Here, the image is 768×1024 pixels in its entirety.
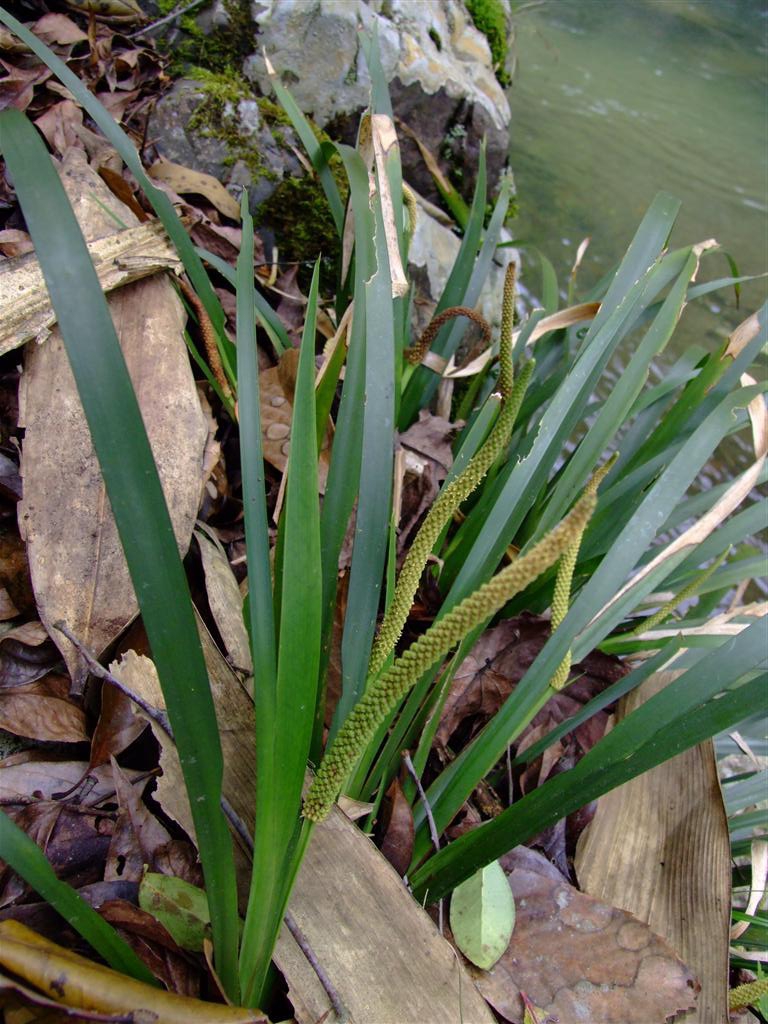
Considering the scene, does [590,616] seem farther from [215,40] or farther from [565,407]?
[215,40]

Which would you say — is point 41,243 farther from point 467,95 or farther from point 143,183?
point 467,95

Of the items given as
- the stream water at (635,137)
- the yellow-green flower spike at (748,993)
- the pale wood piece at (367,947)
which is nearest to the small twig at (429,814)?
the pale wood piece at (367,947)

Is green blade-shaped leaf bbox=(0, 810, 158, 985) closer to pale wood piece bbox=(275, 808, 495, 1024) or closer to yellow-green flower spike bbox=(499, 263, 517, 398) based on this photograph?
pale wood piece bbox=(275, 808, 495, 1024)

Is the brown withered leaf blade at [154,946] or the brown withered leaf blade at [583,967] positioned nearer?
the brown withered leaf blade at [154,946]

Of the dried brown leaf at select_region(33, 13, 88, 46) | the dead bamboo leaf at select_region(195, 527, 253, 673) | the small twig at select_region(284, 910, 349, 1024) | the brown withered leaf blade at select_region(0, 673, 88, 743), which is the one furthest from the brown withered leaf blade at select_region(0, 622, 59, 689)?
the dried brown leaf at select_region(33, 13, 88, 46)

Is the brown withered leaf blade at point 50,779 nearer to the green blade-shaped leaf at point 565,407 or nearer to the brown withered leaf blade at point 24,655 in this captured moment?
the brown withered leaf blade at point 24,655

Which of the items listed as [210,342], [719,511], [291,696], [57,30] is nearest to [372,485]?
[291,696]
